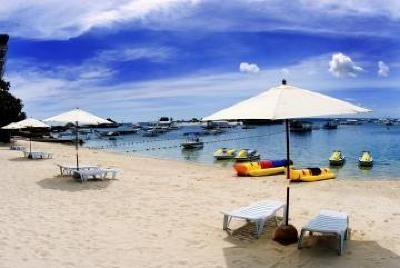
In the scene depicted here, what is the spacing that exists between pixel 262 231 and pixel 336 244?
1543 millimetres

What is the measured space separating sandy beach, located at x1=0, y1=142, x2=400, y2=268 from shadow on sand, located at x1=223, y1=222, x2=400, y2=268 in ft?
0.05

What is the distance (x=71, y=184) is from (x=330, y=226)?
32.8ft

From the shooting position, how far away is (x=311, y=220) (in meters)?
8.09

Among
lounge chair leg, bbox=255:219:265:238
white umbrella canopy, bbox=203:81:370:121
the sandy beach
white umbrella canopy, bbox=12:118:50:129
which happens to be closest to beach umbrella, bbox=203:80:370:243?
white umbrella canopy, bbox=203:81:370:121

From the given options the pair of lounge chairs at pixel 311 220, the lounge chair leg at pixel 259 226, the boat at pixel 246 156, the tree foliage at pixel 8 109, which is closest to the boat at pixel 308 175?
the pair of lounge chairs at pixel 311 220

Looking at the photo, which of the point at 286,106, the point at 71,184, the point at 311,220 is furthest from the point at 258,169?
the point at 286,106

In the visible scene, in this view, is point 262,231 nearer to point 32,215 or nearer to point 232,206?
point 232,206

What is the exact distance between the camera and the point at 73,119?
15875 millimetres

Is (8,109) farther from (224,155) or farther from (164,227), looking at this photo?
(164,227)

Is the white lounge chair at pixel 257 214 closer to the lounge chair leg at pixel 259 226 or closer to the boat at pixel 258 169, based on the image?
the lounge chair leg at pixel 259 226

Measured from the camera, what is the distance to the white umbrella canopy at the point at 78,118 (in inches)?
623

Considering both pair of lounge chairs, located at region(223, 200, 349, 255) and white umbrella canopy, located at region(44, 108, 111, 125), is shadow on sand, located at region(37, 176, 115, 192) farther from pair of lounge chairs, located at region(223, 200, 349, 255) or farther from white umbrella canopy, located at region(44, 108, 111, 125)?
pair of lounge chairs, located at region(223, 200, 349, 255)

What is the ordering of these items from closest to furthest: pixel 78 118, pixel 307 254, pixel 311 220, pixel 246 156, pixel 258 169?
pixel 307 254, pixel 311 220, pixel 78 118, pixel 258 169, pixel 246 156

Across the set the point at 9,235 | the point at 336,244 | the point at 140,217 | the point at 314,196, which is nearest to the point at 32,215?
the point at 9,235
